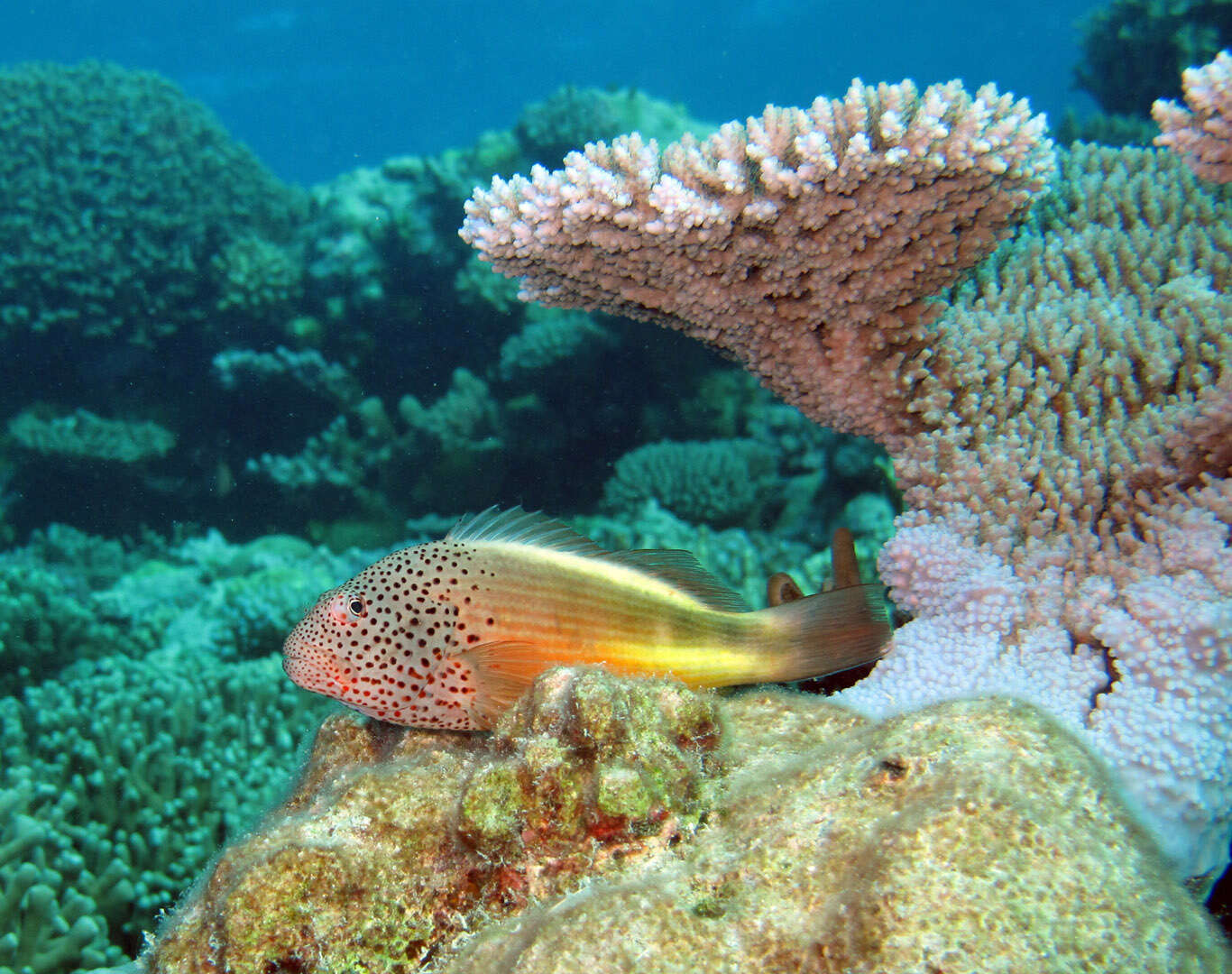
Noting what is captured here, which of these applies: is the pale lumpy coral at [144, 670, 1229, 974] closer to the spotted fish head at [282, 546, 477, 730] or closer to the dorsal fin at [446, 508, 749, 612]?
the spotted fish head at [282, 546, 477, 730]

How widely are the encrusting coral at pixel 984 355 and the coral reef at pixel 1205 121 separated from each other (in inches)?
19.9

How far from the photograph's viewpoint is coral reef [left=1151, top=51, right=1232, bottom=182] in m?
1.97

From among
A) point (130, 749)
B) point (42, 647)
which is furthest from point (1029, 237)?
point (42, 647)

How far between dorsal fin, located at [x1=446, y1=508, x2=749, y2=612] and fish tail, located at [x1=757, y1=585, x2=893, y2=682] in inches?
7.0

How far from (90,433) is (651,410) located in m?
8.54

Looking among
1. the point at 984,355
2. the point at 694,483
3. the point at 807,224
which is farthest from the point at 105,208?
the point at 984,355

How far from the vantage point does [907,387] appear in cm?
293

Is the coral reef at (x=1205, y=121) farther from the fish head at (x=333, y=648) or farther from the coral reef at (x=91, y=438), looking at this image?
the coral reef at (x=91, y=438)

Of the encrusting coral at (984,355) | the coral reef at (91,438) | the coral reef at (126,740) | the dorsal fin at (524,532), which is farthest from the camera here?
the coral reef at (91,438)

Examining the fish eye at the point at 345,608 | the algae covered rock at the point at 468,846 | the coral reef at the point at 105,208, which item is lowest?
the algae covered rock at the point at 468,846

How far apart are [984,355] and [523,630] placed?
6.61 feet

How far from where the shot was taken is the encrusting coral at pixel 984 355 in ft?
6.88

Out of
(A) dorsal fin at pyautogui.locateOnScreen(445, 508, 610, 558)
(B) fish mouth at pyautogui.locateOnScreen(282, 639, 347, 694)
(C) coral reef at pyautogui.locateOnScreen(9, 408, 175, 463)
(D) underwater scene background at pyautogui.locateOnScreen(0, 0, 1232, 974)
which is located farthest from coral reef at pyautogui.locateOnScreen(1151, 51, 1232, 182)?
(C) coral reef at pyautogui.locateOnScreen(9, 408, 175, 463)

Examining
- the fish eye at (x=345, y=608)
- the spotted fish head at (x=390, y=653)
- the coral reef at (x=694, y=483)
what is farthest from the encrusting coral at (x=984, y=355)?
the coral reef at (x=694, y=483)
